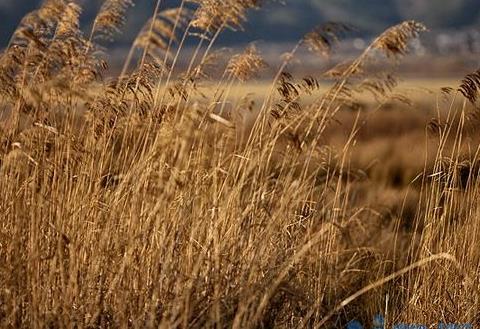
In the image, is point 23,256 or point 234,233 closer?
point 23,256

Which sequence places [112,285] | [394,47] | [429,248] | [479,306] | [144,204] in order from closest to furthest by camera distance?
1. [112,285]
2. [394,47]
3. [144,204]
4. [479,306]
5. [429,248]

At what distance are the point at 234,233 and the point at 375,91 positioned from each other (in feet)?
2.89

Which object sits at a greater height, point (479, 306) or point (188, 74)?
point (188, 74)

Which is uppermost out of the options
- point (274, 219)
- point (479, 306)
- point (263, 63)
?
point (263, 63)

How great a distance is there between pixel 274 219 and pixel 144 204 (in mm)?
653

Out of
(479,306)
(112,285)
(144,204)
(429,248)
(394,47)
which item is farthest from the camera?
(429,248)

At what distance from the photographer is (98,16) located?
4.55 m

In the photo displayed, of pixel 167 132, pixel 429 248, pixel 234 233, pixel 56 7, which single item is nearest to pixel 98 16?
pixel 56 7

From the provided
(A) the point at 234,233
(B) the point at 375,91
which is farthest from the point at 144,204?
(B) the point at 375,91

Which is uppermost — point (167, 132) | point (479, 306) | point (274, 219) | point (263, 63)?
point (263, 63)

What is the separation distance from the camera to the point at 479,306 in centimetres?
490

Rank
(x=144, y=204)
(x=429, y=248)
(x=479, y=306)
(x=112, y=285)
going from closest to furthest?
(x=112, y=285) → (x=144, y=204) → (x=479, y=306) → (x=429, y=248)

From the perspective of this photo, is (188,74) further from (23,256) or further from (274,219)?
(23,256)

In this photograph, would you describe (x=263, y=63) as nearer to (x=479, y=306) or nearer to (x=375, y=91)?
(x=375, y=91)
